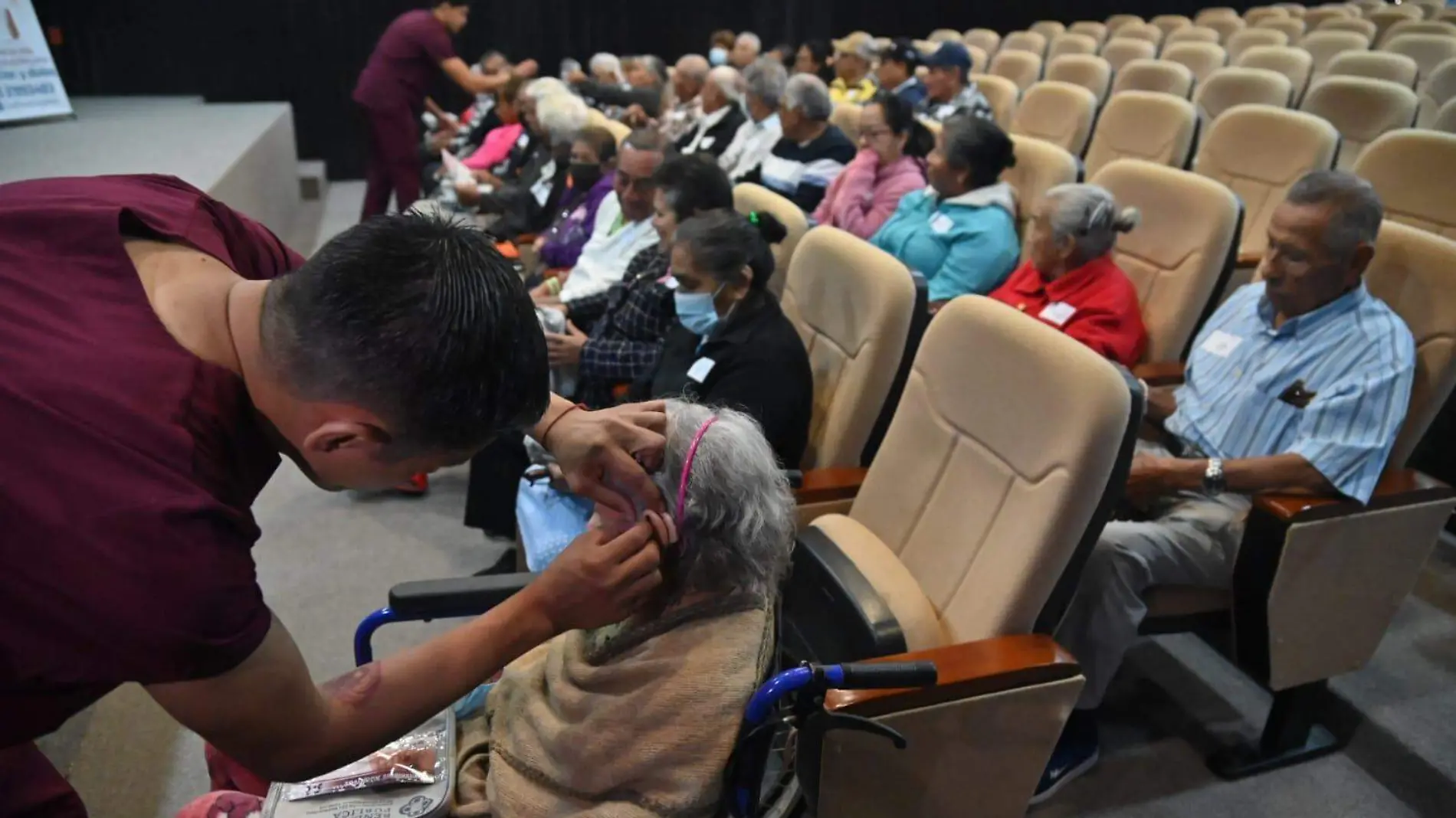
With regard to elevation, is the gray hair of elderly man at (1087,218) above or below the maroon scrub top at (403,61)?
above

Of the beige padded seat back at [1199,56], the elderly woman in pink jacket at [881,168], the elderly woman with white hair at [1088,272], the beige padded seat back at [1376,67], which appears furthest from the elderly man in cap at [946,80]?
the elderly woman with white hair at [1088,272]

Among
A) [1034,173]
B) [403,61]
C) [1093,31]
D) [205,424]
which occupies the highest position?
[205,424]

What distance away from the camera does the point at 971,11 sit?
388 inches

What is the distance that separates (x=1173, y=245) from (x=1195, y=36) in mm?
→ 5096

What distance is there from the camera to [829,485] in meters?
1.84

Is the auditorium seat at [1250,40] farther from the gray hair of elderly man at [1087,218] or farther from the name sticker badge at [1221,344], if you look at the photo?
the name sticker badge at [1221,344]

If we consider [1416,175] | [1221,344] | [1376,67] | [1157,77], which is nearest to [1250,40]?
[1157,77]

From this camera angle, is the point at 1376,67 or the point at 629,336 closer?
the point at 629,336

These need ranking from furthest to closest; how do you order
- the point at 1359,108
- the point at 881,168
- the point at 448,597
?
the point at 1359,108, the point at 881,168, the point at 448,597

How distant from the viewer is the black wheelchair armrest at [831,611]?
1433 mm

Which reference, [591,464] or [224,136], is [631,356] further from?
[224,136]

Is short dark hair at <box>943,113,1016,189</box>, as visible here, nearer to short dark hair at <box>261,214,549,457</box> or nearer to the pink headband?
the pink headband

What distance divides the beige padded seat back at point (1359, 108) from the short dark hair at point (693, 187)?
8.84 ft

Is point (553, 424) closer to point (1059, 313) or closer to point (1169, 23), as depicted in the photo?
point (1059, 313)
